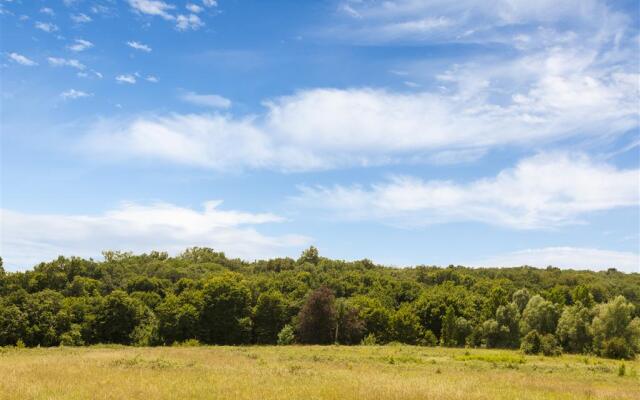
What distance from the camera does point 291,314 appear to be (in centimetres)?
8112

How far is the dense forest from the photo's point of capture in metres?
63.3

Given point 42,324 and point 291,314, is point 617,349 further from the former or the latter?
point 42,324

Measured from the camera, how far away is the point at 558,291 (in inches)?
3703

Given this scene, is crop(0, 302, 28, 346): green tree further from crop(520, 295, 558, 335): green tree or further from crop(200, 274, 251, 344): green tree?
crop(520, 295, 558, 335): green tree

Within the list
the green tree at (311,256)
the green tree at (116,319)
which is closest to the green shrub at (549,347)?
the green tree at (116,319)

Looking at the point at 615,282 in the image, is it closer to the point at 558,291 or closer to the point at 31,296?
the point at 558,291

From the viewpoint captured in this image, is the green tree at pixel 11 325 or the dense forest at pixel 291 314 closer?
the green tree at pixel 11 325

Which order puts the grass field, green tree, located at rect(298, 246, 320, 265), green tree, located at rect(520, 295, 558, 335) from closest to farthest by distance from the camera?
the grass field
green tree, located at rect(520, 295, 558, 335)
green tree, located at rect(298, 246, 320, 265)

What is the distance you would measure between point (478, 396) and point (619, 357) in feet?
166

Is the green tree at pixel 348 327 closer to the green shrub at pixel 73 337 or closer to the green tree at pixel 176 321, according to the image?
the green tree at pixel 176 321

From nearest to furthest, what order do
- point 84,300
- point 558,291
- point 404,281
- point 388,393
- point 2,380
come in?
1. point 388,393
2. point 2,380
3. point 84,300
4. point 558,291
5. point 404,281

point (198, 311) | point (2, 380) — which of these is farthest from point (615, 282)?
point (2, 380)

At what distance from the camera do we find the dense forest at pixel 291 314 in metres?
63.3

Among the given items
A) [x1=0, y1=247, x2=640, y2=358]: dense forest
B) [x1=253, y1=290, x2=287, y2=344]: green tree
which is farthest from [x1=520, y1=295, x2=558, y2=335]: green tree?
[x1=253, y1=290, x2=287, y2=344]: green tree
